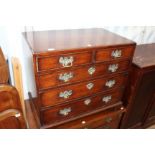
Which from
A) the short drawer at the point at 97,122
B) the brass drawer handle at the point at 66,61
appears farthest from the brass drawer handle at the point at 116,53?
the short drawer at the point at 97,122

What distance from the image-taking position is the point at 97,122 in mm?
1417

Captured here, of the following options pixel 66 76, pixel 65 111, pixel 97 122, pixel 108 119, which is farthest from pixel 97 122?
pixel 66 76

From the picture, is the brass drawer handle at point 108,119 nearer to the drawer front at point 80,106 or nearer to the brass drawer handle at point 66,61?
the drawer front at point 80,106

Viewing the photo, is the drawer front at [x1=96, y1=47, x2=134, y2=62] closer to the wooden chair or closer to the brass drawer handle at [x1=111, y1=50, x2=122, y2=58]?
the brass drawer handle at [x1=111, y1=50, x2=122, y2=58]

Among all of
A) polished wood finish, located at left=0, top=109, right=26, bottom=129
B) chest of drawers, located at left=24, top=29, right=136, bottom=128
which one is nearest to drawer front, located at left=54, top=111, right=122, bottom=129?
chest of drawers, located at left=24, top=29, right=136, bottom=128

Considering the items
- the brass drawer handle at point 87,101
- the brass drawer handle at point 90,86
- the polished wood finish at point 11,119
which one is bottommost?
the brass drawer handle at point 87,101

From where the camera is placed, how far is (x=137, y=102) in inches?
60.1

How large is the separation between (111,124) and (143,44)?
956mm

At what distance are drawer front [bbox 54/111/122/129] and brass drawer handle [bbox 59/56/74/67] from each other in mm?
531

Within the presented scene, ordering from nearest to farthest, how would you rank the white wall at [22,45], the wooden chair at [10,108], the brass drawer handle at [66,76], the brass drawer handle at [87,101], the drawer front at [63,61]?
the wooden chair at [10,108] → the drawer front at [63,61] → the brass drawer handle at [66,76] → the white wall at [22,45] → the brass drawer handle at [87,101]

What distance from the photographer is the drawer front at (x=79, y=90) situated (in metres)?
1.05

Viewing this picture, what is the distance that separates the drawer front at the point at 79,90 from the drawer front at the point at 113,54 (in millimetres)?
174

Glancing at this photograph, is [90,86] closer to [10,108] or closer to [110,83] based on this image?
[110,83]
